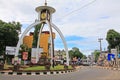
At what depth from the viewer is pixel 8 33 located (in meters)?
53.3

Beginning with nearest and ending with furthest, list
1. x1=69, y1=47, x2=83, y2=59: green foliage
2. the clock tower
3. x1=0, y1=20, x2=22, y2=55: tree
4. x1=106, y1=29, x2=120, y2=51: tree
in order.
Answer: the clock tower, x1=0, y1=20, x2=22, y2=55: tree, x1=106, y1=29, x2=120, y2=51: tree, x1=69, y1=47, x2=83, y2=59: green foliage

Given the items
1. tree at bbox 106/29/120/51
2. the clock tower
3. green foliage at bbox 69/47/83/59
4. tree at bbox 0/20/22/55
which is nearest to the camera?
the clock tower

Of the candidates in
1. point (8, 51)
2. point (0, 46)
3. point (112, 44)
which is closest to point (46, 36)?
point (112, 44)

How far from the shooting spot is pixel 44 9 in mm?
44312

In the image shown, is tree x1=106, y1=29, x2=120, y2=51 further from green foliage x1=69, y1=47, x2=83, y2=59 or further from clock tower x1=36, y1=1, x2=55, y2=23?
green foliage x1=69, y1=47, x2=83, y2=59

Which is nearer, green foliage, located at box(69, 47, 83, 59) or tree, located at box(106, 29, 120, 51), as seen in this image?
tree, located at box(106, 29, 120, 51)

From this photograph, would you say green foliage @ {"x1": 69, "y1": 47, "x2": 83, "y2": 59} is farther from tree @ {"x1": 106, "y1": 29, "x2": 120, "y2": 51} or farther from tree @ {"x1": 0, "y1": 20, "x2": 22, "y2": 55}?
tree @ {"x1": 0, "y1": 20, "x2": 22, "y2": 55}

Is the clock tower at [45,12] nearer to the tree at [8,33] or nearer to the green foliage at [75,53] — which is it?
the tree at [8,33]

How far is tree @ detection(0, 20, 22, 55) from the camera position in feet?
175

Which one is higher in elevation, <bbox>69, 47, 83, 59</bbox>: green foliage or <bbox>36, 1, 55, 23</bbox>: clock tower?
<bbox>36, 1, 55, 23</bbox>: clock tower

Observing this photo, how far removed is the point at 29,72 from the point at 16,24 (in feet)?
96.8

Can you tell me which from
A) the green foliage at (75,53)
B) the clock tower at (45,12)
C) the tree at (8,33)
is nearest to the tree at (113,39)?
the tree at (8,33)

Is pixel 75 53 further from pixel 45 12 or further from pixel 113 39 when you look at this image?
pixel 45 12

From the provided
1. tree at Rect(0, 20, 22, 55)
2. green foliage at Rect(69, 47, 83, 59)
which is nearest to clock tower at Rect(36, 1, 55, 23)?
tree at Rect(0, 20, 22, 55)
